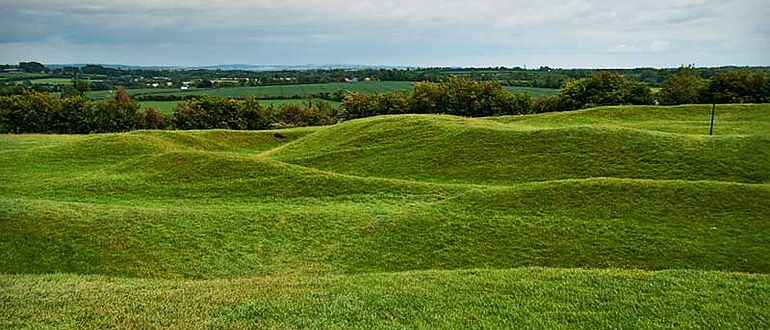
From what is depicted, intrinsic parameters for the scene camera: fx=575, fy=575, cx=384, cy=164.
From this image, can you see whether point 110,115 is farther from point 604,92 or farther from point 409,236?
point 409,236

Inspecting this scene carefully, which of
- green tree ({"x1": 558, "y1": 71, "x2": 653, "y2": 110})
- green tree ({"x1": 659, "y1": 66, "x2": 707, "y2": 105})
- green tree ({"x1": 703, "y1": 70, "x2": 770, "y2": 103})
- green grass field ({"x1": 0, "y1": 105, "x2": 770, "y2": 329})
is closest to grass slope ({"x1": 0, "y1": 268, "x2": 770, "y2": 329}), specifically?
green grass field ({"x1": 0, "y1": 105, "x2": 770, "y2": 329})

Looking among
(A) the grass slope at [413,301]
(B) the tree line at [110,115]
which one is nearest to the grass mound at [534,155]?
(A) the grass slope at [413,301]

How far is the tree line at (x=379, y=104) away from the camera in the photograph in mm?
65688

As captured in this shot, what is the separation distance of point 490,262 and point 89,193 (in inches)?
747

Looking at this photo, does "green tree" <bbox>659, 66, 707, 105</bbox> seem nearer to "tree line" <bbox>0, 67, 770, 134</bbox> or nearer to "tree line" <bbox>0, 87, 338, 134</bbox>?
"tree line" <bbox>0, 67, 770, 134</bbox>

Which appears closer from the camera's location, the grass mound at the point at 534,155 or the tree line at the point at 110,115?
the grass mound at the point at 534,155

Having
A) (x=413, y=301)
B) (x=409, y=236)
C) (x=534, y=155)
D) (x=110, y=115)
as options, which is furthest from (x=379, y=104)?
(x=413, y=301)

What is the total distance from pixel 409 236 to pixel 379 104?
5810 centimetres

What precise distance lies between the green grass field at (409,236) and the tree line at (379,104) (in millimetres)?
29688

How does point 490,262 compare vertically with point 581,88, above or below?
below

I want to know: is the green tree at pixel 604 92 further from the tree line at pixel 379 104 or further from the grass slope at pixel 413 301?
the grass slope at pixel 413 301

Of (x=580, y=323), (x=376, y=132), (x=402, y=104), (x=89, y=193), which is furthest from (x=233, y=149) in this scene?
(x=580, y=323)

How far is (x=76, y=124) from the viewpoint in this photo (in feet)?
235

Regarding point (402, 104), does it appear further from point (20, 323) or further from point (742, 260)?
point (20, 323)
